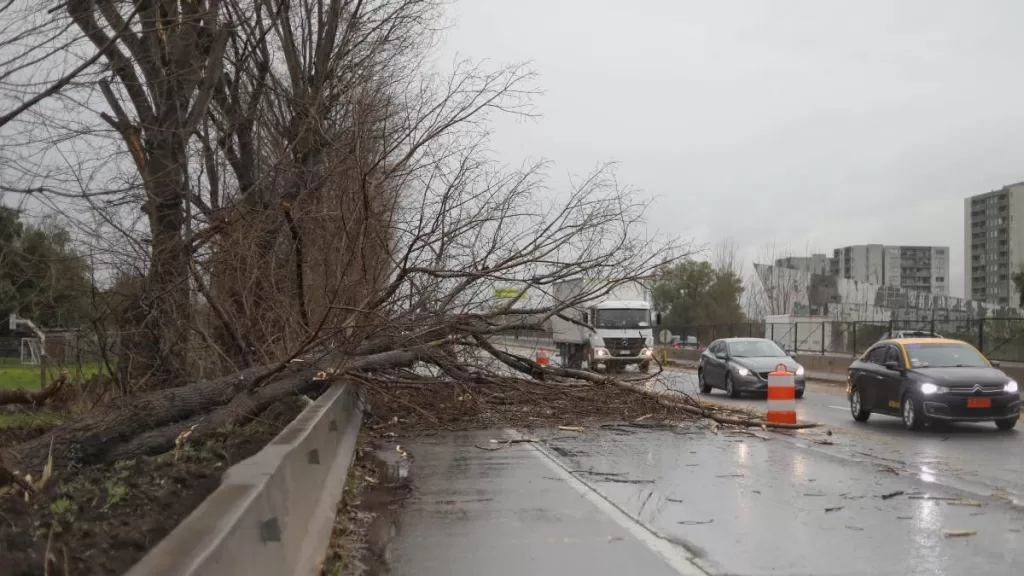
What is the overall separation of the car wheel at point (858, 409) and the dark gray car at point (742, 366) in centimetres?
454

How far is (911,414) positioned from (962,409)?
0.84 m

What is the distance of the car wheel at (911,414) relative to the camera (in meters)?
15.2

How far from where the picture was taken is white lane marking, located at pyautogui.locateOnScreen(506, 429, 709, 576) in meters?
6.49

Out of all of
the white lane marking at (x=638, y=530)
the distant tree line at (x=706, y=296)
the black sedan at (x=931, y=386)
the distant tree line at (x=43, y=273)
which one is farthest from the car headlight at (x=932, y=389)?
the distant tree line at (x=706, y=296)

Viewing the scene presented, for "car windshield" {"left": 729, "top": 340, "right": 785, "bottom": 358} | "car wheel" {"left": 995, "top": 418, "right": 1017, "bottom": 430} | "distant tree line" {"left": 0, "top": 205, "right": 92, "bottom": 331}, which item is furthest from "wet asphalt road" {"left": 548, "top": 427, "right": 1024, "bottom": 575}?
"car windshield" {"left": 729, "top": 340, "right": 785, "bottom": 358}

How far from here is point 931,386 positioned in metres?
15.0

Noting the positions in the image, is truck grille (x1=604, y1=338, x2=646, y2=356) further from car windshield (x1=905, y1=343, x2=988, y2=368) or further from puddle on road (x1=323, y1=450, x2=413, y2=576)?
puddle on road (x1=323, y1=450, x2=413, y2=576)

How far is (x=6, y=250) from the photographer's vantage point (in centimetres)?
754

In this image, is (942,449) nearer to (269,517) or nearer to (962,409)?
(962,409)

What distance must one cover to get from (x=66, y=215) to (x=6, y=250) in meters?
0.91

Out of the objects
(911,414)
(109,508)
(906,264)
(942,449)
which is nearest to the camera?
(109,508)

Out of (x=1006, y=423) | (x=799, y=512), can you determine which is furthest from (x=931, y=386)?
(x=799, y=512)

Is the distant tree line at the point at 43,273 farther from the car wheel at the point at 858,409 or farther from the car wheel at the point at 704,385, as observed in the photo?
A: the car wheel at the point at 704,385

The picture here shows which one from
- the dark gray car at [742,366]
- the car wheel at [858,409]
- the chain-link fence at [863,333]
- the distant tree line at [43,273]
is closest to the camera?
the distant tree line at [43,273]
